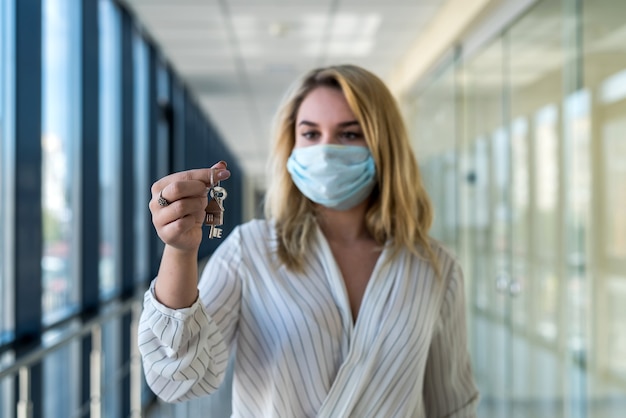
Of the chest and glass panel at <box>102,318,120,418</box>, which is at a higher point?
the chest

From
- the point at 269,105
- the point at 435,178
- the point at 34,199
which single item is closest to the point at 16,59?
the point at 34,199

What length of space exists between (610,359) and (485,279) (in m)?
1.60

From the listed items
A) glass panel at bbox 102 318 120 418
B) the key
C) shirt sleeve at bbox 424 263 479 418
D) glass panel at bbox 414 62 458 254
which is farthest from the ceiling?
the key

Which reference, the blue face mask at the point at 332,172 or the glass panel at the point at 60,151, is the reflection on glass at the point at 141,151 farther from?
the blue face mask at the point at 332,172

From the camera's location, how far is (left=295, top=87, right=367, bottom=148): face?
1.15m

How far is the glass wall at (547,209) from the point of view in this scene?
2.17 m

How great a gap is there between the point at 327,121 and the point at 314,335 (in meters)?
0.37

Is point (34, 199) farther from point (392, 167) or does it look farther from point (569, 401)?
point (569, 401)

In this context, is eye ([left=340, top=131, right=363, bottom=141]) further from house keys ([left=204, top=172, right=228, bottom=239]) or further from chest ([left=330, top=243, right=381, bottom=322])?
house keys ([left=204, top=172, right=228, bottom=239])

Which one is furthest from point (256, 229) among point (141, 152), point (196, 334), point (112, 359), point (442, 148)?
point (141, 152)

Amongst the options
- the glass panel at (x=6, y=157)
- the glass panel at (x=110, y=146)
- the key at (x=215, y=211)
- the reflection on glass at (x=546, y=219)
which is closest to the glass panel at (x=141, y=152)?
the glass panel at (x=110, y=146)

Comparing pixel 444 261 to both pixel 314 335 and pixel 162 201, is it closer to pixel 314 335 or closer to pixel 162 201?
pixel 314 335

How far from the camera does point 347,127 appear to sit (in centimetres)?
116

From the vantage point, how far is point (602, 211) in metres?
2.23
